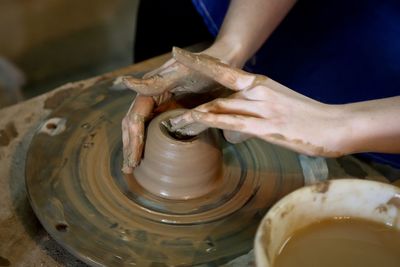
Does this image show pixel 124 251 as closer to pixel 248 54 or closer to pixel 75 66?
pixel 248 54

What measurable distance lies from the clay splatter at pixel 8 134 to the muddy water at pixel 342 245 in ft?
2.54

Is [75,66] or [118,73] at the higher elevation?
[118,73]

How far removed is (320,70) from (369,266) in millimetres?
823

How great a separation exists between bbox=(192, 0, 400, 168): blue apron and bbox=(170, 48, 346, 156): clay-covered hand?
523 millimetres

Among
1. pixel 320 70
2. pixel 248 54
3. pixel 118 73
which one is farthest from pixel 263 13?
pixel 118 73

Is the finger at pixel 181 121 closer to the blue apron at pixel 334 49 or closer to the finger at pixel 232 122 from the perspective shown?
the finger at pixel 232 122

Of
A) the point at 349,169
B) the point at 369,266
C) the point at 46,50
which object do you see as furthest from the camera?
the point at 46,50

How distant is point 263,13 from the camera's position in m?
1.40

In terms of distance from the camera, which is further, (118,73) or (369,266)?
(118,73)

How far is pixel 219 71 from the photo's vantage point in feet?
3.58

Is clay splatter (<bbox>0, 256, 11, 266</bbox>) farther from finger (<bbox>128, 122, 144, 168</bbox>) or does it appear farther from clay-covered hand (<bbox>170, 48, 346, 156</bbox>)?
clay-covered hand (<bbox>170, 48, 346, 156</bbox>)

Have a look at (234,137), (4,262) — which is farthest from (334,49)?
(4,262)

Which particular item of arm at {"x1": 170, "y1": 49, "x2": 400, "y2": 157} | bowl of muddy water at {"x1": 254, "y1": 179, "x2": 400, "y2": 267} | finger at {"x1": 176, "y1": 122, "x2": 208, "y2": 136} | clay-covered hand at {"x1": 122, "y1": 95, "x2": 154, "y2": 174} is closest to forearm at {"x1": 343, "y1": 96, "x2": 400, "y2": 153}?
arm at {"x1": 170, "y1": 49, "x2": 400, "y2": 157}

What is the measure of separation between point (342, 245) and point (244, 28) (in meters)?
0.62
